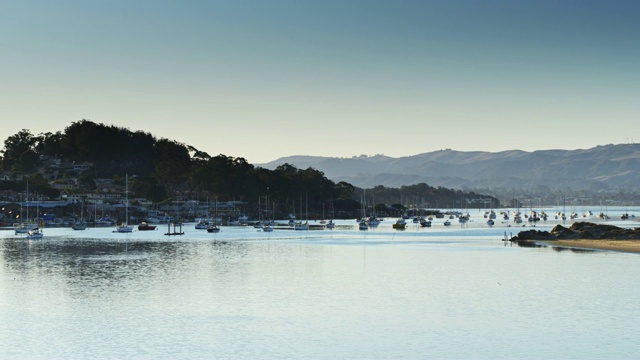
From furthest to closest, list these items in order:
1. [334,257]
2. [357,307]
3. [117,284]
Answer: [334,257] < [117,284] < [357,307]

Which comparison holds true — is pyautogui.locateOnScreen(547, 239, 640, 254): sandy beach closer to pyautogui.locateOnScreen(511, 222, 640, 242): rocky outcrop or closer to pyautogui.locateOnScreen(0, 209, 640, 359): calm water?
pyautogui.locateOnScreen(511, 222, 640, 242): rocky outcrop

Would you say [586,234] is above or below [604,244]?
above

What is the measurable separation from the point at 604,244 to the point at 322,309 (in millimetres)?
59401

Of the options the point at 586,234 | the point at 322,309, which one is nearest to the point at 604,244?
the point at 586,234

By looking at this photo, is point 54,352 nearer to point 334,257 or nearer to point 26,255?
point 334,257

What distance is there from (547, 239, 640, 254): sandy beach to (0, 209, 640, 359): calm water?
12.2 m

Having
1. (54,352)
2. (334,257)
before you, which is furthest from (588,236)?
(54,352)

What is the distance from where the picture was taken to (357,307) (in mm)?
38562

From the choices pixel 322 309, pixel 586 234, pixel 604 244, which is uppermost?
pixel 586 234

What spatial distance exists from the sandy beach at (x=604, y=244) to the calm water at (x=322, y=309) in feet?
40.1

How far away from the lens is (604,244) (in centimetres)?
8669

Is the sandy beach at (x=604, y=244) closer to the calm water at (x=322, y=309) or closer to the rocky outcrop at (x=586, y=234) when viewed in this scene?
the rocky outcrop at (x=586, y=234)

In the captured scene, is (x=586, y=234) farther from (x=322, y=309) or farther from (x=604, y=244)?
(x=322, y=309)

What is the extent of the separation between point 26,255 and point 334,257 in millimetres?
33293
